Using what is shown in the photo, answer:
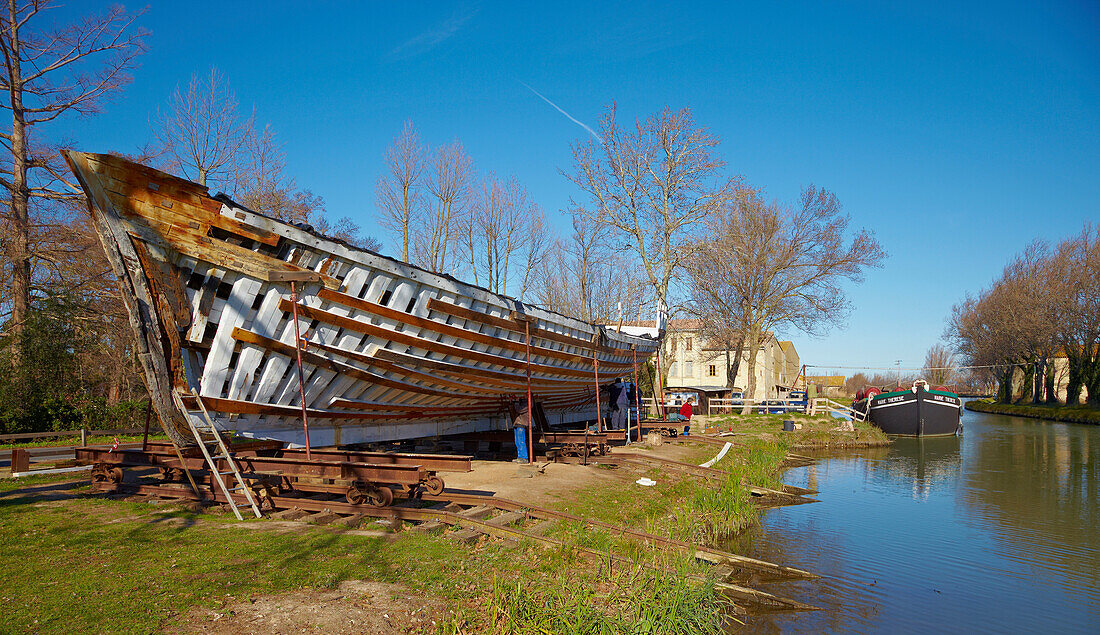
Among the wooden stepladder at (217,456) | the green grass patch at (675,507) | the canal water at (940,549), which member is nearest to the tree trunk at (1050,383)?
the canal water at (940,549)

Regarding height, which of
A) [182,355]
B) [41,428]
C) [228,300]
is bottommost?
[41,428]

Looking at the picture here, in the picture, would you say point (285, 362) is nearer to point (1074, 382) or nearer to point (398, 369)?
point (398, 369)

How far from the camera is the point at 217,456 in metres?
7.63

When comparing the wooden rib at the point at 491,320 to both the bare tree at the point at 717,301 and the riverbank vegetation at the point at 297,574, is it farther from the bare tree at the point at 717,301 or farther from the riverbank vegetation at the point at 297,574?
the bare tree at the point at 717,301

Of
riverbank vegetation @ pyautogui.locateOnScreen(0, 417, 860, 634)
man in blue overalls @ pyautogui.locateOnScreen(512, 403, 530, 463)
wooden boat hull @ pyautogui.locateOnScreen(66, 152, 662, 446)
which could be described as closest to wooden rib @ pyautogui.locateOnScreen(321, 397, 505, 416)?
wooden boat hull @ pyautogui.locateOnScreen(66, 152, 662, 446)

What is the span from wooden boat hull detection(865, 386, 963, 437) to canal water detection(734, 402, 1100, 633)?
11201mm

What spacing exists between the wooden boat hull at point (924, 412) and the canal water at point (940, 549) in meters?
11.2

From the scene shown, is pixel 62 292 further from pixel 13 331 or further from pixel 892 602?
pixel 892 602

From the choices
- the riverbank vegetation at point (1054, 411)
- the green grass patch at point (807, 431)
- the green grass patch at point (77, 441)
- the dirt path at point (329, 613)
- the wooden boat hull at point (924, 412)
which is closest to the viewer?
the dirt path at point (329, 613)

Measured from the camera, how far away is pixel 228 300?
7441 mm

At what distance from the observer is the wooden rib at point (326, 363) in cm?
755

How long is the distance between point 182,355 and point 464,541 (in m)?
3.89

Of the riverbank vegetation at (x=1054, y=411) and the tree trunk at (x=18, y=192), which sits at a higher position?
the tree trunk at (x=18, y=192)

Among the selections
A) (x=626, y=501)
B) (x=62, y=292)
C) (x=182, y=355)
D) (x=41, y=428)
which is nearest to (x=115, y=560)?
(x=182, y=355)
